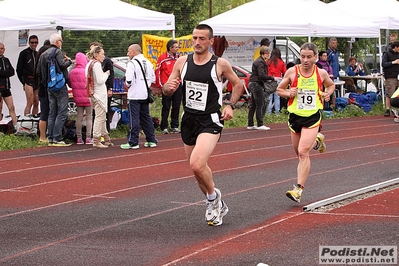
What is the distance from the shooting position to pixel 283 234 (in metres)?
8.03

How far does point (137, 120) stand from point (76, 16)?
2869 millimetres

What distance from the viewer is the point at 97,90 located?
635 inches

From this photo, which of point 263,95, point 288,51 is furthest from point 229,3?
point 263,95

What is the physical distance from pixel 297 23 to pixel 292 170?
34.2ft

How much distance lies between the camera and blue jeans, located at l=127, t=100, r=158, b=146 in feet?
51.8

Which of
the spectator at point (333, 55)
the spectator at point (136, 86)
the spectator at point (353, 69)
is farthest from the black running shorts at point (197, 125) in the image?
the spectator at point (353, 69)

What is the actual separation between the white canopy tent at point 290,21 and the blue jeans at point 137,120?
22.7 feet

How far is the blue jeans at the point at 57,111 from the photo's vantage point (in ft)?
53.2

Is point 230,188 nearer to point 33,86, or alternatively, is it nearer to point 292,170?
point 292,170

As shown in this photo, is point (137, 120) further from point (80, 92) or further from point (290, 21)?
point (290, 21)

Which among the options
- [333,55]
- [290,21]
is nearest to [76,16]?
[290,21]

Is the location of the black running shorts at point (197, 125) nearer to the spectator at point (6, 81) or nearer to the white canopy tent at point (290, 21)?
the spectator at point (6, 81)

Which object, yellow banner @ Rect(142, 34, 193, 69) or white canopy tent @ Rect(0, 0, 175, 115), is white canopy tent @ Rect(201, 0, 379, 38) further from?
white canopy tent @ Rect(0, 0, 175, 115)

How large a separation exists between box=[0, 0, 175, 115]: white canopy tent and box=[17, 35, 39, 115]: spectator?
1.16 m
